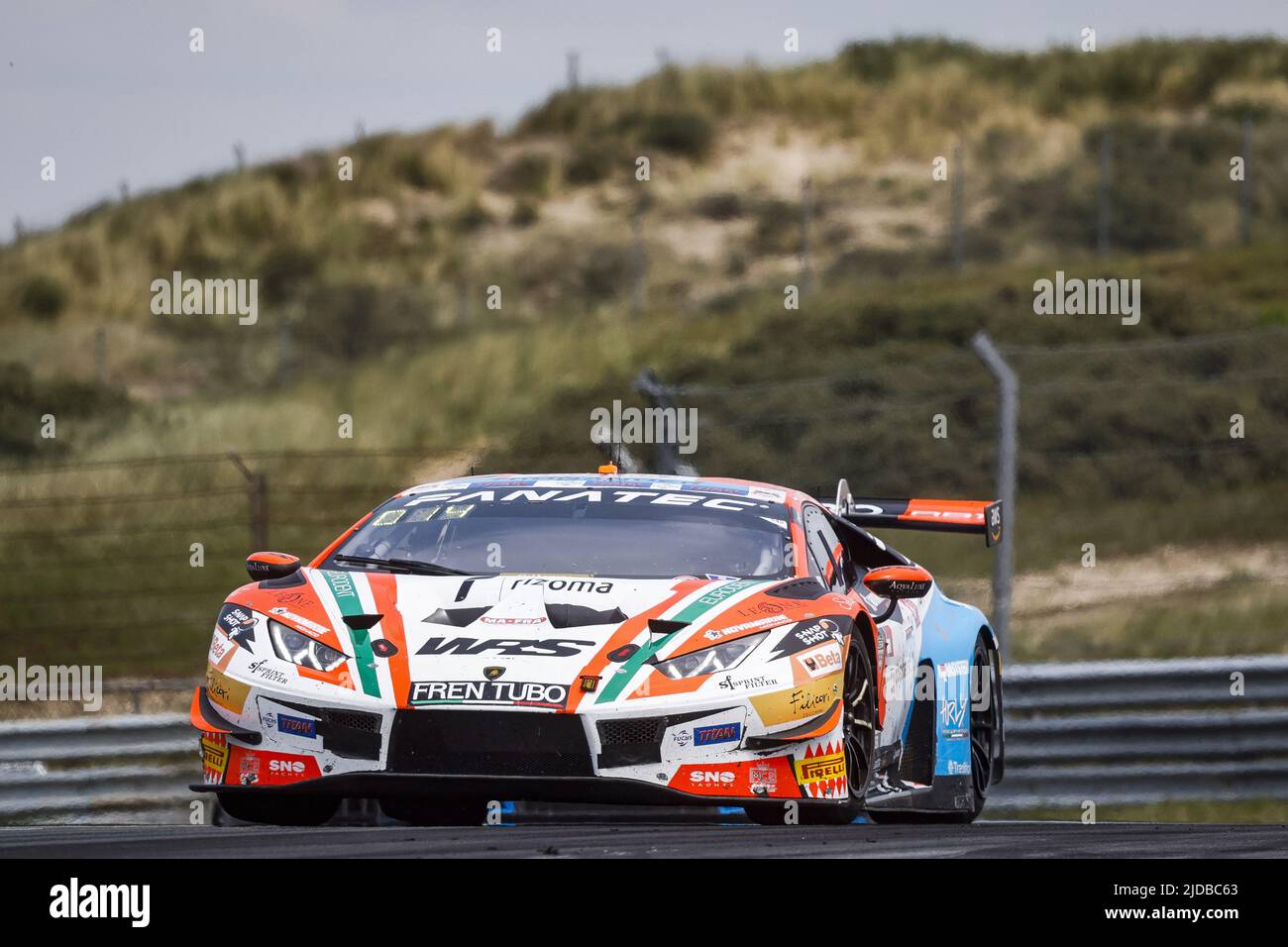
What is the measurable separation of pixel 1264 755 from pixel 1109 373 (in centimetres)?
1258

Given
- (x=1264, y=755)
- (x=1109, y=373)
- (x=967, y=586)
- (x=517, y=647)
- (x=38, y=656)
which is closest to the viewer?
(x=517, y=647)

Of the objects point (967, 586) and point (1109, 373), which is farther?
point (1109, 373)

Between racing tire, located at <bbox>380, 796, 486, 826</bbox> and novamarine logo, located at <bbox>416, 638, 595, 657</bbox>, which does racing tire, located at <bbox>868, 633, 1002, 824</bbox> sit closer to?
racing tire, located at <bbox>380, 796, 486, 826</bbox>

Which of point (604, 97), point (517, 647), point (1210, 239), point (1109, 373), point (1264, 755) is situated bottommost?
point (1264, 755)

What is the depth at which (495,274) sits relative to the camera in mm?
38250

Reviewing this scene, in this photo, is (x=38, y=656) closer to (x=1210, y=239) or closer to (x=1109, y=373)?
(x=1109, y=373)

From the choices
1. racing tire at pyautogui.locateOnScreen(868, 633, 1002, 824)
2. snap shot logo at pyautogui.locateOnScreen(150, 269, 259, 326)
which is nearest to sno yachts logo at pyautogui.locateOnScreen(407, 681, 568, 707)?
racing tire at pyautogui.locateOnScreen(868, 633, 1002, 824)

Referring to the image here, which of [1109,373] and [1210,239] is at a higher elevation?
[1210,239]

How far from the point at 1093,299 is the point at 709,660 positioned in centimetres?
2136

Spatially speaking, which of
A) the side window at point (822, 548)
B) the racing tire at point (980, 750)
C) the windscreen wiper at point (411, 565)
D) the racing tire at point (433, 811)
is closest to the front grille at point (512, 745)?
the racing tire at point (433, 811)

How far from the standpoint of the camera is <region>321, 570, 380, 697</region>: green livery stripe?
584 cm
